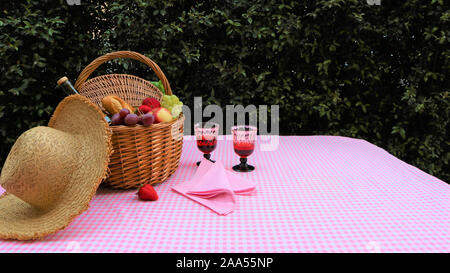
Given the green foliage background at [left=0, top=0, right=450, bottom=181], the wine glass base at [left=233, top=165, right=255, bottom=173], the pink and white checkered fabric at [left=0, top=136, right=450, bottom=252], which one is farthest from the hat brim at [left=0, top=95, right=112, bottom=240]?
the green foliage background at [left=0, top=0, right=450, bottom=181]

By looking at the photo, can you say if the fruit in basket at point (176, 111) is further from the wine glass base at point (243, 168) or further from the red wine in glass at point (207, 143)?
the wine glass base at point (243, 168)

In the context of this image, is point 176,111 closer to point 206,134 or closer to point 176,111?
point 176,111

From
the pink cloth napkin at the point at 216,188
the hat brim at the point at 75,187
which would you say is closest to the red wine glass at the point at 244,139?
the pink cloth napkin at the point at 216,188

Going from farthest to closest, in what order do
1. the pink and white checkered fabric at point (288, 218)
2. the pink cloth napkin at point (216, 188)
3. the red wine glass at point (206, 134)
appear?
the red wine glass at point (206, 134)
the pink cloth napkin at point (216, 188)
the pink and white checkered fabric at point (288, 218)

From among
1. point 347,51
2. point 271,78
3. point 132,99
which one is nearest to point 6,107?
point 132,99

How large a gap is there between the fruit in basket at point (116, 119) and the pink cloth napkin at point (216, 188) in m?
0.26

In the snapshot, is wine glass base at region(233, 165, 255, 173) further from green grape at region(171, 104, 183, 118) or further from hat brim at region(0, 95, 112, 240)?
hat brim at region(0, 95, 112, 240)

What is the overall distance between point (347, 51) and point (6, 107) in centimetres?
243

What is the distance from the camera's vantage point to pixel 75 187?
2.48ft

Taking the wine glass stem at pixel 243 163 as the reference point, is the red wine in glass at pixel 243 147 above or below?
above

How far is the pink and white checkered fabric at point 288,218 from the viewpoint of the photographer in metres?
0.68

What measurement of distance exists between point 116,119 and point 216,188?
13.9 inches

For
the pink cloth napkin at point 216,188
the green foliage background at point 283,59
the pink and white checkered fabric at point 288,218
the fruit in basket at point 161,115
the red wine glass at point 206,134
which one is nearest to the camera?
the pink and white checkered fabric at point 288,218
